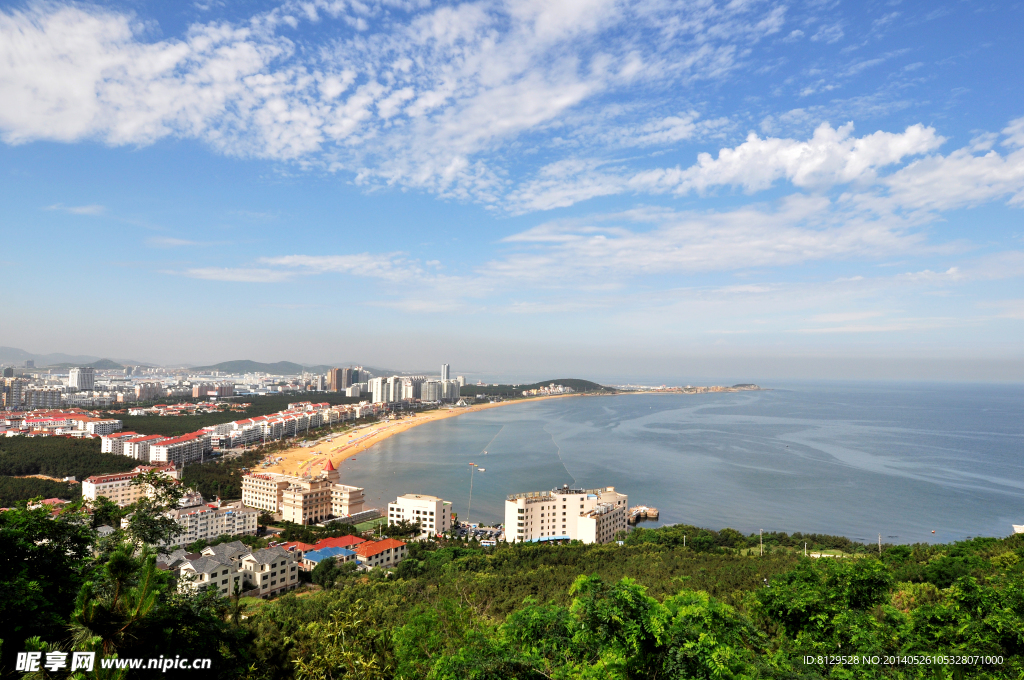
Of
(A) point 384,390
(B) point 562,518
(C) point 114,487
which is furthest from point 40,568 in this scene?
(A) point 384,390

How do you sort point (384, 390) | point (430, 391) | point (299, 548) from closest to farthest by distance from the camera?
point (299, 548), point (384, 390), point (430, 391)

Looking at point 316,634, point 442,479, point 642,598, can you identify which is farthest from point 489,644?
point 442,479

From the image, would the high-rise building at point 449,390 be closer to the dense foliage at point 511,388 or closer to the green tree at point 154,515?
the dense foliage at point 511,388

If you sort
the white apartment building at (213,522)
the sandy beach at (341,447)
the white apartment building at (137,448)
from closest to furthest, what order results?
1. the white apartment building at (213,522)
2. the white apartment building at (137,448)
3. the sandy beach at (341,447)

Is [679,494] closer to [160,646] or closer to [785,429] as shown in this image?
[160,646]

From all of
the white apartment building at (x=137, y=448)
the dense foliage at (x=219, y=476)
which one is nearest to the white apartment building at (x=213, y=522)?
the dense foliage at (x=219, y=476)

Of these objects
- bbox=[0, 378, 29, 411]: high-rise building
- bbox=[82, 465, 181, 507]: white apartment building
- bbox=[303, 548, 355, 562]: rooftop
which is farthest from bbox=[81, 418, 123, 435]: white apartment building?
bbox=[303, 548, 355, 562]: rooftop

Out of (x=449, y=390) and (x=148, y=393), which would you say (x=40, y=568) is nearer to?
(x=148, y=393)
